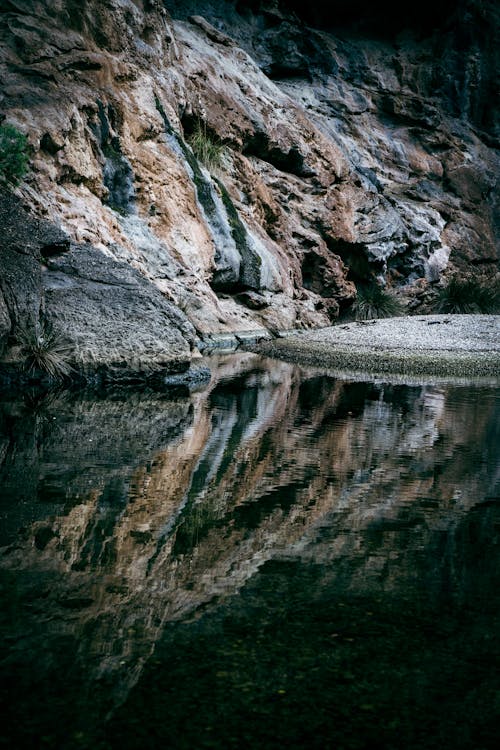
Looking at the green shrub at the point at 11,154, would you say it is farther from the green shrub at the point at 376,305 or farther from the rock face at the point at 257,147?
the green shrub at the point at 376,305

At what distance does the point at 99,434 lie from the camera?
763cm

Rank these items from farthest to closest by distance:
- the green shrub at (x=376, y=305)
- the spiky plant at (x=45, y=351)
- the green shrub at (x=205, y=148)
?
1. the green shrub at (x=376, y=305)
2. the green shrub at (x=205, y=148)
3. the spiky plant at (x=45, y=351)

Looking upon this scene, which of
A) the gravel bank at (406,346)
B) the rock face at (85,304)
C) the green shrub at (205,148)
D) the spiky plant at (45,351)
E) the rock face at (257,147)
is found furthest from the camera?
the green shrub at (205,148)

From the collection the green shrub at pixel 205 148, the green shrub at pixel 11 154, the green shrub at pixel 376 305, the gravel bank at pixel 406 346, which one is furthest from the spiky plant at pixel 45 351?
the green shrub at pixel 376 305

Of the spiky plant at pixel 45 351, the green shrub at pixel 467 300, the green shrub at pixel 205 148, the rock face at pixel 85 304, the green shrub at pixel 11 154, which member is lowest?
the spiky plant at pixel 45 351

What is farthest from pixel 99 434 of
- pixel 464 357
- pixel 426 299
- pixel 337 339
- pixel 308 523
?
pixel 426 299

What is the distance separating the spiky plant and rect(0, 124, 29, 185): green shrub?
393 centimetres

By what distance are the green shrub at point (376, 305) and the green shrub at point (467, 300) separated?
5.66ft

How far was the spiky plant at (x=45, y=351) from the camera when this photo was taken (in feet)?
36.6

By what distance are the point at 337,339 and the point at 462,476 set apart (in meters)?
13.9

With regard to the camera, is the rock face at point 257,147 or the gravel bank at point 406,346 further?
the rock face at point 257,147

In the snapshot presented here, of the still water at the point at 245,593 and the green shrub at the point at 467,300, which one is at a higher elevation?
the green shrub at the point at 467,300

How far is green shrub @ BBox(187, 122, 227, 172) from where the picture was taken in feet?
79.6

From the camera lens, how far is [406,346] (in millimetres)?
18797
